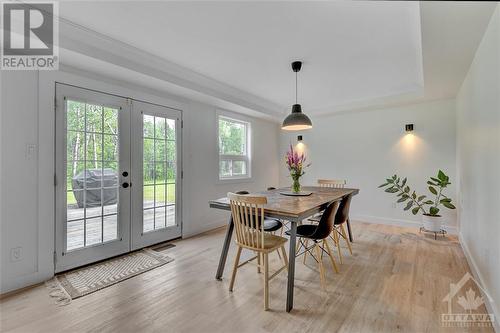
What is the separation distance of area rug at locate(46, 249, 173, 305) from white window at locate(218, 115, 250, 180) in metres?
2.09

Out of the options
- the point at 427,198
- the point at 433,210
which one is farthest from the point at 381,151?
the point at 433,210

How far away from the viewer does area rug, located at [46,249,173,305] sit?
2.22 m

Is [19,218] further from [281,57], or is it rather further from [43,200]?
[281,57]

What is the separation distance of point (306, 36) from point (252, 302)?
8.48 ft

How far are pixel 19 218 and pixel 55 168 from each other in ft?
1.84

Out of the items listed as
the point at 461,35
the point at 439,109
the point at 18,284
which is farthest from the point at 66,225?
the point at 439,109

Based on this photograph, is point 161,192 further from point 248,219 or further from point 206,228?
point 248,219

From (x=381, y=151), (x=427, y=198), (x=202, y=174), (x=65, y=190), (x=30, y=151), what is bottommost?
(x=427, y=198)

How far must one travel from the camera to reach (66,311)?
1.94 m

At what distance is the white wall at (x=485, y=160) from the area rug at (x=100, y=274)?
319cm

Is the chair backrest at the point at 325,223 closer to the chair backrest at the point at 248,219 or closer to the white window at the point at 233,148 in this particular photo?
the chair backrest at the point at 248,219

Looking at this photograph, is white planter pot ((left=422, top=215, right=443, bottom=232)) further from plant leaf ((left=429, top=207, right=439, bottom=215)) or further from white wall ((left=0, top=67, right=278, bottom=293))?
white wall ((left=0, top=67, right=278, bottom=293))

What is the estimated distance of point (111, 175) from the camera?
3.01 meters

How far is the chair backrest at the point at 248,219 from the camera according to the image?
2012 millimetres
